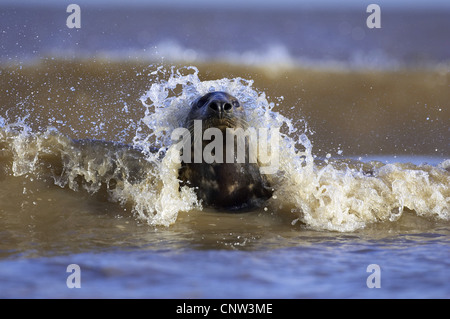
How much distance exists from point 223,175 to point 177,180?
0.32 m

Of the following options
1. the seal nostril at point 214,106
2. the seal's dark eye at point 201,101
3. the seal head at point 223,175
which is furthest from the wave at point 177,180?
the seal nostril at point 214,106

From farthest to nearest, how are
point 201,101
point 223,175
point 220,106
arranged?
1. point 201,101
2. point 223,175
3. point 220,106

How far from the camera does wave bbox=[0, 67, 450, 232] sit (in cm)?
436

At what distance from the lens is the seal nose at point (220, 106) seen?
4.41m

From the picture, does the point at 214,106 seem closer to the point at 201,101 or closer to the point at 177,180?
the point at 201,101

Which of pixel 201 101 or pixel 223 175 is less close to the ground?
pixel 201 101

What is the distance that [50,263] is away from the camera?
319 cm

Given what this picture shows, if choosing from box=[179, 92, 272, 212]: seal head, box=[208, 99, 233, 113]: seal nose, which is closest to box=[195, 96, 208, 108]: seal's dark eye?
box=[179, 92, 272, 212]: seal head

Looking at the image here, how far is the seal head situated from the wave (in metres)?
0.08

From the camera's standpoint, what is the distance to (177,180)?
4.58 meters

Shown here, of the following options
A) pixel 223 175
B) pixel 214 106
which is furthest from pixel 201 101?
pixel 223 175

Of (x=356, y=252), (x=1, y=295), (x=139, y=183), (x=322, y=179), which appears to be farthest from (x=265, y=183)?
(x=1, y=295)

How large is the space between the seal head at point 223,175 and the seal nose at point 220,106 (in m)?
0.03

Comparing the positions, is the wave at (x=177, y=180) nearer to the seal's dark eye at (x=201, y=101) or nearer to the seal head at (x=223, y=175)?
the seal head at (x=223, y=175)
